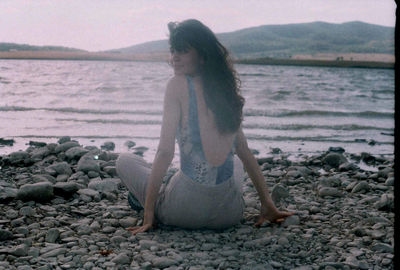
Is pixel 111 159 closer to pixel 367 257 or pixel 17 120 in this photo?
pixel 367 257

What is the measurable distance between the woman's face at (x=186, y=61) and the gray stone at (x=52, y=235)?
5.01 ft

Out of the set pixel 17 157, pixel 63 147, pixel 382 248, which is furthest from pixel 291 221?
pixel 63 147

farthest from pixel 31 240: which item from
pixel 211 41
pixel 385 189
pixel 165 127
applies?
pixel 385 189

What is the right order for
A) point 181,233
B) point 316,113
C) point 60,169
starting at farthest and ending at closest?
point 316,113, point 60,169, point 181,233

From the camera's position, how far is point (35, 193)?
4.31 meters

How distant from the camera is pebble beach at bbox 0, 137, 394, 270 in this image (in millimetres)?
3059

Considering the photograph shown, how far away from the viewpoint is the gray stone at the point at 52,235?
341 cm

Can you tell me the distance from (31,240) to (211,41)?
199 centimetres

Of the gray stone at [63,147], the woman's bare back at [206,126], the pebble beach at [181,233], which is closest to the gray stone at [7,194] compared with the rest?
the pebble beach at [181,233]

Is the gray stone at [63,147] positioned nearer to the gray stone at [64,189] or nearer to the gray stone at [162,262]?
the gray stone at [64,189]

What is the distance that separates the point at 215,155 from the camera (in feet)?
11.0

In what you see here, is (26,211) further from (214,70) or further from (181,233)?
(214,70)

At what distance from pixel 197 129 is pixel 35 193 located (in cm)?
192

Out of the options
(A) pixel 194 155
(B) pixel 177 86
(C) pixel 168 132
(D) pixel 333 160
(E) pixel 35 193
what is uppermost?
(B) pixel 177 86
